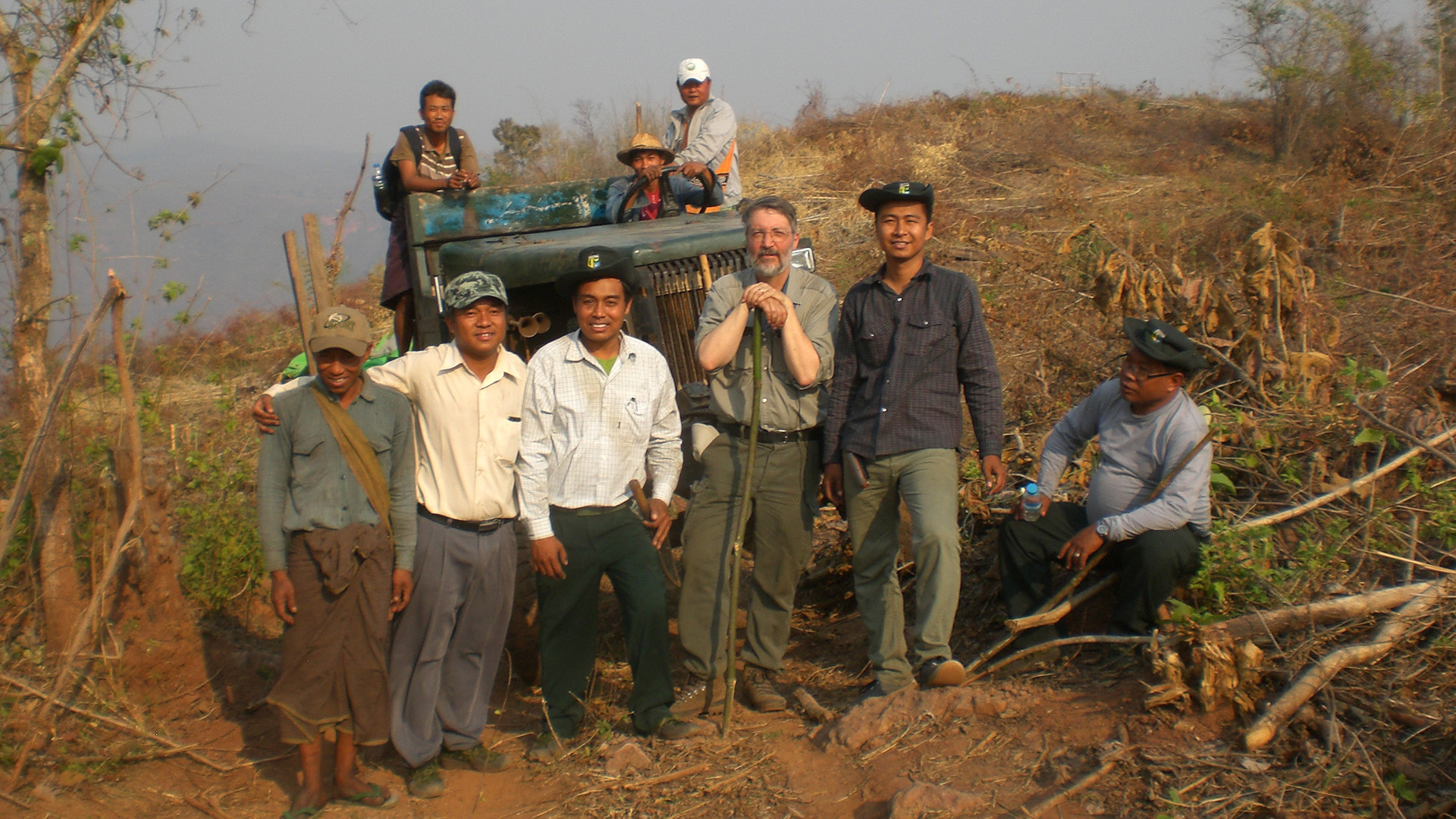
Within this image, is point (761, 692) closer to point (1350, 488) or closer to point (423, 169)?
point (1350, 488)

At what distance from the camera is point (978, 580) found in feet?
16.5

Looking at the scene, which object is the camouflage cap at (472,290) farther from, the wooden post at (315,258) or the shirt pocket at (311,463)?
the wooden post at (315,258)

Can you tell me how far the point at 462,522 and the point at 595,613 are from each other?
2.03 ft

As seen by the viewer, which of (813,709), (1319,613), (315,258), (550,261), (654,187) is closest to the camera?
(1319,613)

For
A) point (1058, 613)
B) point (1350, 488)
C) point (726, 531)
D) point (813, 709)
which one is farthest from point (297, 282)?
point (1350, 488)

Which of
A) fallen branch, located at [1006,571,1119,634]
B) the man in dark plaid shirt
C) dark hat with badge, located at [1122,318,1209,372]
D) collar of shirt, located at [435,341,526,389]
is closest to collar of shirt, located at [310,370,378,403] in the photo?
collar of shirt, located at [435,341,526,389]

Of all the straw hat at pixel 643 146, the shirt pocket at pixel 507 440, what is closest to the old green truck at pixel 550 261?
the straw hat at pixel 643 146

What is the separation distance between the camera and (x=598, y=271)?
3846mm

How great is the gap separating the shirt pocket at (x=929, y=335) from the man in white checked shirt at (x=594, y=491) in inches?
37.1

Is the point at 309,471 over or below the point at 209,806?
over

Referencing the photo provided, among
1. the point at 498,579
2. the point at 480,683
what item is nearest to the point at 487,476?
the point at 498,579

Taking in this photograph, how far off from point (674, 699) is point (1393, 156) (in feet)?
31.9

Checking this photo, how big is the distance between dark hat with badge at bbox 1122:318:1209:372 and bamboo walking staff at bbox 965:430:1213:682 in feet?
0.90

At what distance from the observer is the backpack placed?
595 cm
